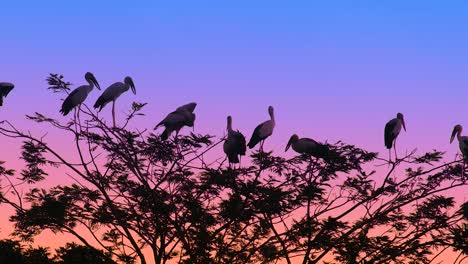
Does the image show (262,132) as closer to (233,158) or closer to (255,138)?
(255,138)

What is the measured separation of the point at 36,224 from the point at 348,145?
325 inches

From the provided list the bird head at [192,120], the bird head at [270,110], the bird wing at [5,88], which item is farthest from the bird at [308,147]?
the bird wing at [5,88]

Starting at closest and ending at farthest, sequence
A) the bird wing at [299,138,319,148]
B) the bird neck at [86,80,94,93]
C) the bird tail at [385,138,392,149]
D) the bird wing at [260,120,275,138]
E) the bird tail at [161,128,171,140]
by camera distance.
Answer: the bird wing at [299,138,319,148] → the bird tail at [161,128,171,140] → the bird neck at [86,80,94,93] → the bird wing at [260,120,275,138] → the bird tail at [385,138,392,149]

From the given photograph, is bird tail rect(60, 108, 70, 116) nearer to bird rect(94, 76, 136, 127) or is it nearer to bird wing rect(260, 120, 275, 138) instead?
bird rect(94, 76, 136, 127)

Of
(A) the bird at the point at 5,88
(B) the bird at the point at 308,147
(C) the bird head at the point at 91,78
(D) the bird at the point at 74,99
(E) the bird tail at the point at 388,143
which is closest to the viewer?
(B) the bird at the point at 308,147

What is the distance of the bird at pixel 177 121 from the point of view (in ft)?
65.6

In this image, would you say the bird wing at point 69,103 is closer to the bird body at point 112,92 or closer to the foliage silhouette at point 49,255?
the bird body at point 112,92

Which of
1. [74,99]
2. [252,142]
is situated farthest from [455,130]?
[74,99]

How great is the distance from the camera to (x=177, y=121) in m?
20.2

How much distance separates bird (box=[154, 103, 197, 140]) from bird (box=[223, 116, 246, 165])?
1137mm

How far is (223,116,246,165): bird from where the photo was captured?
63.5 feet

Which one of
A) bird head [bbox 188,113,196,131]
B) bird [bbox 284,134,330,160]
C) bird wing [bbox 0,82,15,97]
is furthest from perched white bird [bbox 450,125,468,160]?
bird wing [bbox 0,82,15,97]

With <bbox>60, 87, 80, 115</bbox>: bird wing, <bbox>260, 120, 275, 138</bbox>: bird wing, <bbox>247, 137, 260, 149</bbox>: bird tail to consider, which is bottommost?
<bbox>247, 137, 260, 149</bbox>: bird tail

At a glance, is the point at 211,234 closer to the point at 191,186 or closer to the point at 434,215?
the point at 191,186
